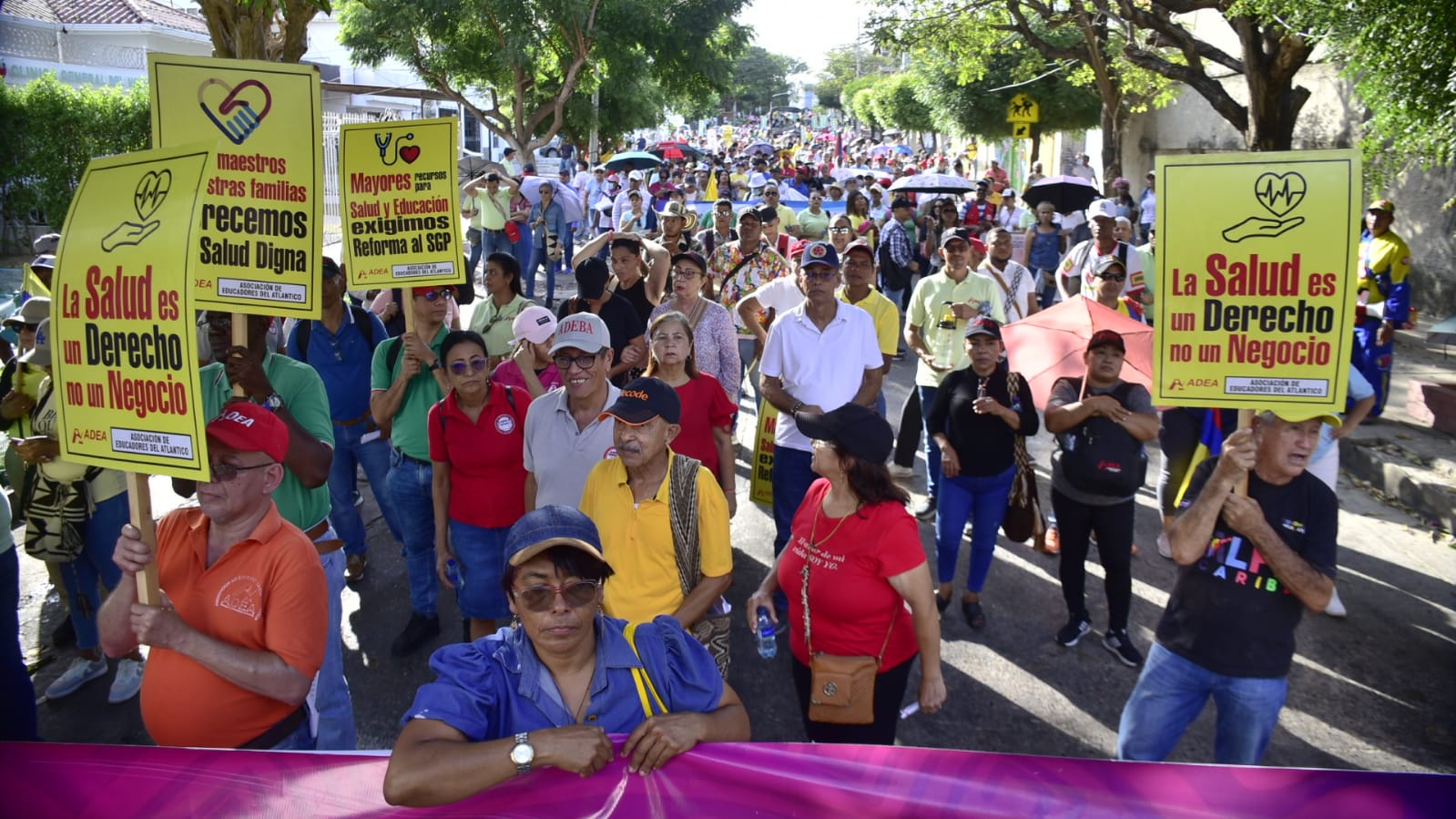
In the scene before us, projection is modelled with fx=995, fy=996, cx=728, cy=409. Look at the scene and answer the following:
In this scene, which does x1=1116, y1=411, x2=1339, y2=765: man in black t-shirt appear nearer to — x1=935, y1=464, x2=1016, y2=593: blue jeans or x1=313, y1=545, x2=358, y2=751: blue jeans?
x1=935, y1=464, x2=1016, y2=593: blue jeans

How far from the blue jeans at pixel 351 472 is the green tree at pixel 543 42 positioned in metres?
19.5

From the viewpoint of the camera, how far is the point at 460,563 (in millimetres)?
4750

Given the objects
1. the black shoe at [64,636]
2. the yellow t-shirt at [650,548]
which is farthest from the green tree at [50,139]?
the yellow t-shirt at [650,548]

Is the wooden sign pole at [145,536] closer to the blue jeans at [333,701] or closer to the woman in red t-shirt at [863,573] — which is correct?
the blue jeans at [333,701]

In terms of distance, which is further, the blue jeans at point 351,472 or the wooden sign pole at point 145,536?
the blue jeans at point 351,472

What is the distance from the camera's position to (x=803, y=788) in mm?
2482

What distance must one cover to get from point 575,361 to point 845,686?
1764mm

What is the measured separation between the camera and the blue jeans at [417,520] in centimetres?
516

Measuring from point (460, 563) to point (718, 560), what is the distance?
5.78 feet

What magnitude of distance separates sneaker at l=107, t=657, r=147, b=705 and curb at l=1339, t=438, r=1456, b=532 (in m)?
8.27

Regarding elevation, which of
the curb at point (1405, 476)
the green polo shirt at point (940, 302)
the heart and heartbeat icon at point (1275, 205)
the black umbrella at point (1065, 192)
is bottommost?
the curb at point (1405, 476)

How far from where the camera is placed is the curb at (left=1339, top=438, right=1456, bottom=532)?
23.6ft

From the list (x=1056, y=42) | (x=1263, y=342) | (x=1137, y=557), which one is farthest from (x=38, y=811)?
(x=1056, y=42)

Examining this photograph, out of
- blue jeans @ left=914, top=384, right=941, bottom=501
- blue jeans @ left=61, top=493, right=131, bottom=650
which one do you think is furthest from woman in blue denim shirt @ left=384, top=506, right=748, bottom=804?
blue jeans @ left=914, top=384, right=941, bottom=501
